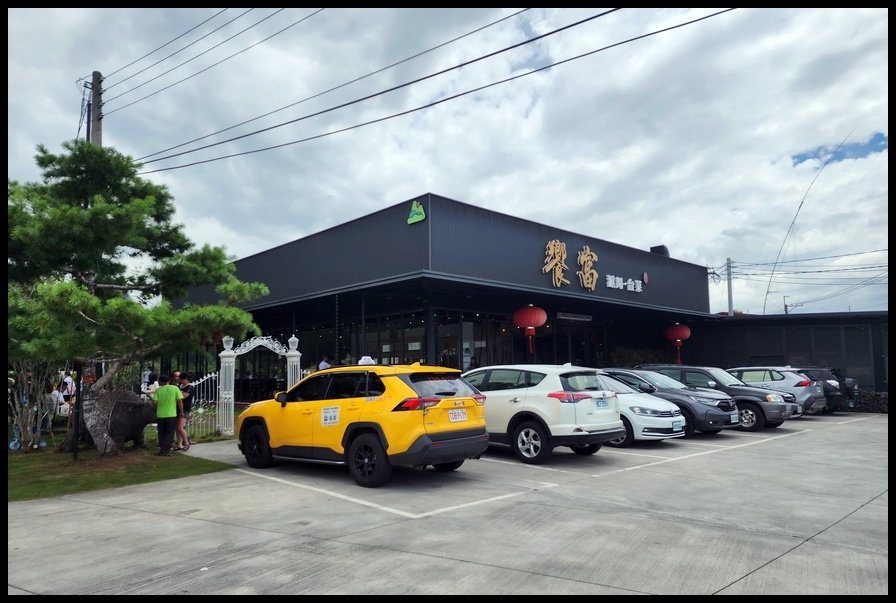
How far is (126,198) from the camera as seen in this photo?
1223 cm

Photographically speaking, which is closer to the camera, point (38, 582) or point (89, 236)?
point (38, 582)

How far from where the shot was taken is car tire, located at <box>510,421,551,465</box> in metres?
10.5

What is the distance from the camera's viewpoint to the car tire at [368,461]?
27.6 feet

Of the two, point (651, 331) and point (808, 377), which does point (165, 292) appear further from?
point (651, 331)

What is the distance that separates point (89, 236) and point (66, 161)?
2285 millimetres

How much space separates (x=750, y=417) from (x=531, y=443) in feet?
26.6

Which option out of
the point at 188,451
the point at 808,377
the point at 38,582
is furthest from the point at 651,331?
the point at 38,582

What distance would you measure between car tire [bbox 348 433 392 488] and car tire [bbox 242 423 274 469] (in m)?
2.07

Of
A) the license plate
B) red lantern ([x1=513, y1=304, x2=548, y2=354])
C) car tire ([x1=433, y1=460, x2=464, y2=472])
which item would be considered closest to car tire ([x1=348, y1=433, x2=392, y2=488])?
Answer: the license plate

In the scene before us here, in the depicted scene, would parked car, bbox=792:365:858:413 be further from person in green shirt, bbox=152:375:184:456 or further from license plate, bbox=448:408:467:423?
person in green shirt, bbox=152:375:184:456

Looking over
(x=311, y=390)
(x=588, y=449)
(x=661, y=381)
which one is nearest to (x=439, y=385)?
(x=311, y=390)

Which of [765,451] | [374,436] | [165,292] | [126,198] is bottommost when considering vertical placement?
[765,451]

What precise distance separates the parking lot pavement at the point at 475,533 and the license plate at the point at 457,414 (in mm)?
957

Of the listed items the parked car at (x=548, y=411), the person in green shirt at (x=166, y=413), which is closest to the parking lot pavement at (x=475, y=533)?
the parked car at (x=548, y=411)
